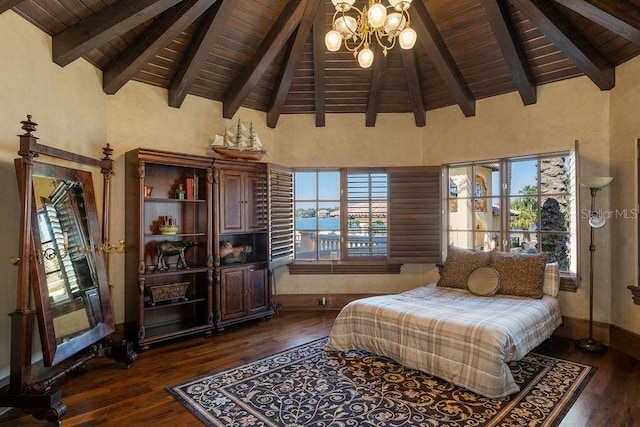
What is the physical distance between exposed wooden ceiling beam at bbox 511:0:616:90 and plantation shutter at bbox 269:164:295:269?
120 inches

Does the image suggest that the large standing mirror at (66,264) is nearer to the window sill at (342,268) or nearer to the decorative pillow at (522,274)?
the window sill at (342,268)

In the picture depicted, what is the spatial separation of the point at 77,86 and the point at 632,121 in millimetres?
5218

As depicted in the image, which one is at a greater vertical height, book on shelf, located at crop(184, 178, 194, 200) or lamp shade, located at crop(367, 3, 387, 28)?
lamp shade, located at crop(367, 3, 387, 28)

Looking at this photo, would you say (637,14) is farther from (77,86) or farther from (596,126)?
(77,86)

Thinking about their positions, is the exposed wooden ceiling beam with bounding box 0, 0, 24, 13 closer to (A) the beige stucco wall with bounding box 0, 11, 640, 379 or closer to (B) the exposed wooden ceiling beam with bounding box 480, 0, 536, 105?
(A) the beige stucco wall with bounding box 0, 11, 640, 379

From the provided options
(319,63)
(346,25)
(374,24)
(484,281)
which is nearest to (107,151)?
(319,63)

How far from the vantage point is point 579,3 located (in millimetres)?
2826

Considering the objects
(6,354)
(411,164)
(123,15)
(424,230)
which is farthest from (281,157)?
(6,354)

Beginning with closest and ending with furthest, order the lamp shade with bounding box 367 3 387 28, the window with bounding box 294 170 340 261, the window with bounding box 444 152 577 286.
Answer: the lamp shade with bounding box 367 3 387 28 → the window with bounding box 444 152 577 286 → the window with bounding box 294 170 340 261

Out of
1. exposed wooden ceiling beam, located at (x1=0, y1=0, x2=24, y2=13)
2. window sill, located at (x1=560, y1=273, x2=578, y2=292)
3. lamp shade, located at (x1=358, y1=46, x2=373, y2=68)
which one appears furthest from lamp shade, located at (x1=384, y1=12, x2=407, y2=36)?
window sill, located at (x1=560, y1=273, x2=578, y2=292)

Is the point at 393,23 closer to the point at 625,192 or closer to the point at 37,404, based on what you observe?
the point at 625,192

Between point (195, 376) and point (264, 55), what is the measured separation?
3.24m

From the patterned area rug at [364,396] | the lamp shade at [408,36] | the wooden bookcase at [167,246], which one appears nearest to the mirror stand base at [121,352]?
the wooden bookcase at [167,246]

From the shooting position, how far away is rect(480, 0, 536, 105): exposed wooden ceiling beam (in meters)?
3.32
